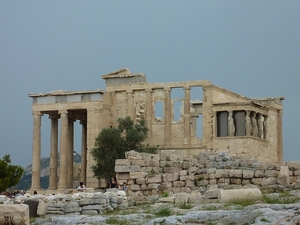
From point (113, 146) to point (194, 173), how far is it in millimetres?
20949

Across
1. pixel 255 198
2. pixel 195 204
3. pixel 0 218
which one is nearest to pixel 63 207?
pixel 195 204

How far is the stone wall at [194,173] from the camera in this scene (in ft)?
82.8

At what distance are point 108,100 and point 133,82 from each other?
184 centimetres

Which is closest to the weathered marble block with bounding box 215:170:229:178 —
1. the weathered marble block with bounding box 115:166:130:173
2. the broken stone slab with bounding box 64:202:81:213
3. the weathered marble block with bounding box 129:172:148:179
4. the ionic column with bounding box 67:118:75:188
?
the weathered marble block with bounding box 129:172:148:179

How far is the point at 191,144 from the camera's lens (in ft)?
164

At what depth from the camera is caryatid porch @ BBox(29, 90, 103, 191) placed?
168 ft

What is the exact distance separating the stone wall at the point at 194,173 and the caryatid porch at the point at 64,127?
22.8 metres

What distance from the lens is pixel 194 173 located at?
2694 cm

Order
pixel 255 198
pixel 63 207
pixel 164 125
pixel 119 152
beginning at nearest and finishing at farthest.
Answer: pixel 255 198 → pixel 63 207 → pixel 119 152 → pixel 164 125

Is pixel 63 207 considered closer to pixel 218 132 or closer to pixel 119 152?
A: pixel 119 152

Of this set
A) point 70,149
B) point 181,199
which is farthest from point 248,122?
point 181,199

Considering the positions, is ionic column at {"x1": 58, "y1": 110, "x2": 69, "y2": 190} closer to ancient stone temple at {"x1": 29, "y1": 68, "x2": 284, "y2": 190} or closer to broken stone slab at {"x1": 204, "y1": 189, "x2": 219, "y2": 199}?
ancient stone temple at {"x1": 29, "y1": 68, "x2": 284, "y2": 190}

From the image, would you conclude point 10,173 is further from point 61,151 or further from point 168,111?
point 168,111

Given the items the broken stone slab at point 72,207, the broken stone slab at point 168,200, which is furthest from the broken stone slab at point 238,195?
the broken stone slab at point 72,207
